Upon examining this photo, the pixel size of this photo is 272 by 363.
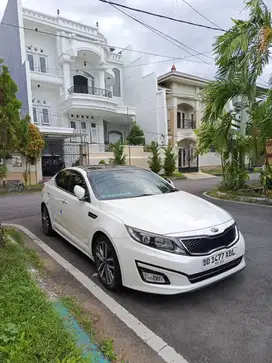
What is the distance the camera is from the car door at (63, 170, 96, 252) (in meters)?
3.62

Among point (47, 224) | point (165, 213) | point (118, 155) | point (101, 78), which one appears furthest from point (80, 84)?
point (165, 213)

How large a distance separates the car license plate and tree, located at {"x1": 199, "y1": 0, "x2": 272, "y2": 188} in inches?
214

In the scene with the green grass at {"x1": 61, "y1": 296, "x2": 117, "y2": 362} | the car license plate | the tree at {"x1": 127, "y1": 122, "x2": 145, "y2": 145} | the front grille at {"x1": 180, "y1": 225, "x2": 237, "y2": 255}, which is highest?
the tree at {"x1": 127, "y1": 122, "x2": 145, "y2": 145}

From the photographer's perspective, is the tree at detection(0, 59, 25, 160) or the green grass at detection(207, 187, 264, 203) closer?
the tree at detection(0, 59, 25, 160)

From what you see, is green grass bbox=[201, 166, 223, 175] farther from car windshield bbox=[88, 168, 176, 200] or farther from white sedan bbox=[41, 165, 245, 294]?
white sedan bbox=[41, 165, 245, 294]

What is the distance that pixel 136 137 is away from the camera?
77.7ft

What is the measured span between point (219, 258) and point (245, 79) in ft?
21.2

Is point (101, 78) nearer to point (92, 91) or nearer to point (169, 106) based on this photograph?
point (92, 91)

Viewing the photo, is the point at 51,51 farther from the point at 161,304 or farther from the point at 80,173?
the point at 161,304

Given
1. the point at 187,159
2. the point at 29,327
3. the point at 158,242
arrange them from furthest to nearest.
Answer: the point at 187,159 < the point at 158,242 < the point at 29,327

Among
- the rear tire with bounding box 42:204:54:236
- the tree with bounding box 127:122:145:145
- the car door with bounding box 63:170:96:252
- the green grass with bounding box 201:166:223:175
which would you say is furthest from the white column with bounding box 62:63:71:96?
the car door with bounding box 63:170:96:252

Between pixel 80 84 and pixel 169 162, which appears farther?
pixel 80 84

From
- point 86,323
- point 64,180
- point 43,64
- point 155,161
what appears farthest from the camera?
point 43,64

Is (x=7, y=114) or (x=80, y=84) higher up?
(x=80, y=84)
